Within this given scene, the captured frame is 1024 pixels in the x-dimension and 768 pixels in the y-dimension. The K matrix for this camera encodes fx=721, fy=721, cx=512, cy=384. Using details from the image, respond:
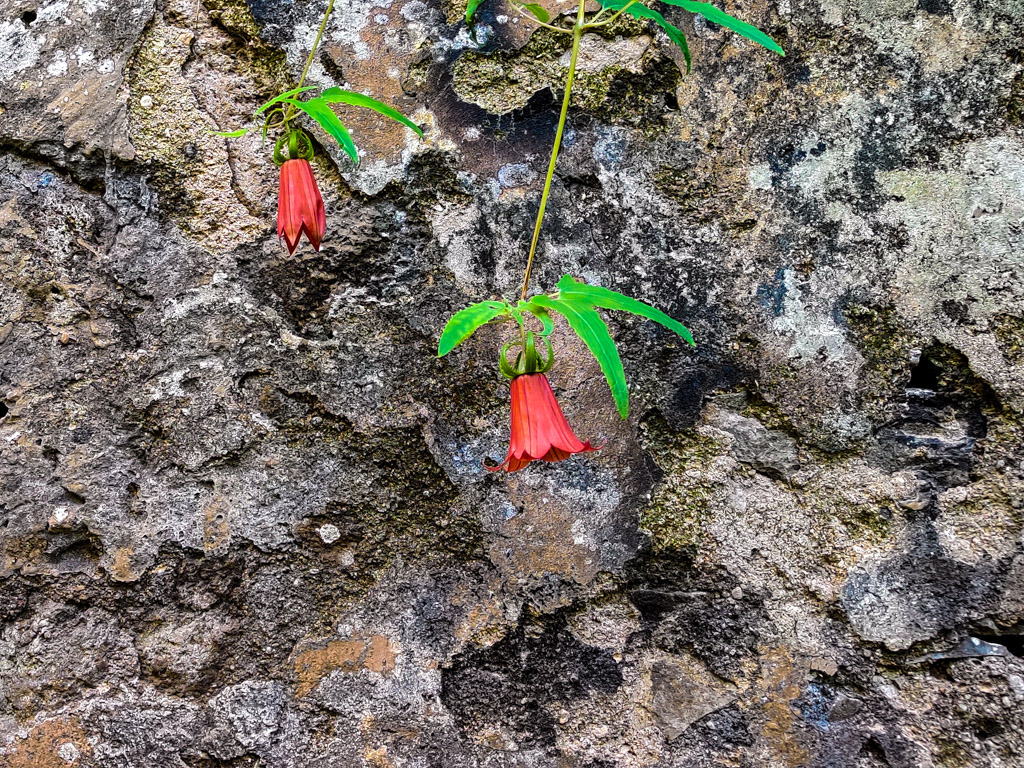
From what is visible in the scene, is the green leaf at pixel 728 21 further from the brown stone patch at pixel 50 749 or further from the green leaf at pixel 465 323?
the brown stone patch at pixel 50 749

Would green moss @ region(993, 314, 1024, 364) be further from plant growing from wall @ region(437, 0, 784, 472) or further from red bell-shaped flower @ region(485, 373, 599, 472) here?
red bell-shaped flower @ region(485, 373, 599, 472)

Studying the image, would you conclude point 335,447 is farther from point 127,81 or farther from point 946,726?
point 946,726

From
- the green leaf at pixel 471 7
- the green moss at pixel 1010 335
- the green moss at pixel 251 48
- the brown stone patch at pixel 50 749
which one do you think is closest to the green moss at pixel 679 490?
the green moss at pixel 1010 335

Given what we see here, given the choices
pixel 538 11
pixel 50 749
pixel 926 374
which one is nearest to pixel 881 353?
pixel 926 374

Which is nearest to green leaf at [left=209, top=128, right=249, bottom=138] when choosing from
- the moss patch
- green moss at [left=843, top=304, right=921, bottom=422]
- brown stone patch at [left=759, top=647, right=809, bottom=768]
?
the moss patch

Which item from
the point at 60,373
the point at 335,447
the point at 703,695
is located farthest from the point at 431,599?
the point at 60,373

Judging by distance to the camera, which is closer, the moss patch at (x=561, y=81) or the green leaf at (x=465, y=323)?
the green leaf at (x=465, y=323)

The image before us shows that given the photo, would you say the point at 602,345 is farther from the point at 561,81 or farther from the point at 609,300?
the point at 561,81

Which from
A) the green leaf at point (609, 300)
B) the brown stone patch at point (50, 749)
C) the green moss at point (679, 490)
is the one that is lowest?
the brown stone patch at point (50, 749)
